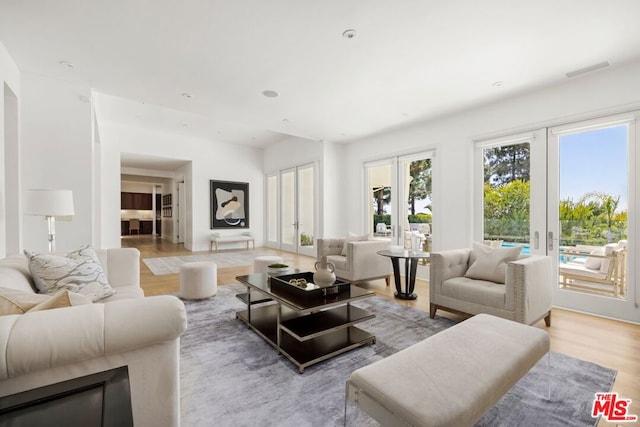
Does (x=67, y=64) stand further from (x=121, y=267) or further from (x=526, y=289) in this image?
(x=526, y=289)

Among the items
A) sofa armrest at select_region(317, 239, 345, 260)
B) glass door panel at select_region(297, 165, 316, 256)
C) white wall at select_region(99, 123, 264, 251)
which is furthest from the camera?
glass door panel at select_region(297, 165, 316, 256)

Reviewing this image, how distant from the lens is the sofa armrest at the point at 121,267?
288 cm

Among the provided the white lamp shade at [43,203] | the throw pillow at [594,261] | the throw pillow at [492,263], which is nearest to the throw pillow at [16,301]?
the white lamp shade at [43,203]

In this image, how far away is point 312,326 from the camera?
244 centimetres

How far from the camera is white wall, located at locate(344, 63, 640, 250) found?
339cm

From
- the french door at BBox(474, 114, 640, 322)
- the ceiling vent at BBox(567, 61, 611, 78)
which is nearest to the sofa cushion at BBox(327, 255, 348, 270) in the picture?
the french door at BBox(474, 114, 640, 322)

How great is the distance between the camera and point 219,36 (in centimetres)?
285

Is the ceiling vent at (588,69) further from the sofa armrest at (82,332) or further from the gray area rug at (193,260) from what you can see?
the gray area rug at (193,260)

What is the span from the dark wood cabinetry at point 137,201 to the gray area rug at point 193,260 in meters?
8.60

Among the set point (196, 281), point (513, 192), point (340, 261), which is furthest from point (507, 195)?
point (196, 281)

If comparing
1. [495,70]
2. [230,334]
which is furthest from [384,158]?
[230,334]

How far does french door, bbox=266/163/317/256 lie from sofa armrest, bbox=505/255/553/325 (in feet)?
16.9

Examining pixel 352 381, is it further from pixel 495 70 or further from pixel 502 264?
→ pixel 495 70

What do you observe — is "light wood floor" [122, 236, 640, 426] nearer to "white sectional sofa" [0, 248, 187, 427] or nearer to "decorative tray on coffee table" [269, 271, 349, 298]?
"decorative tray on coffee table" [269, 271, 349, 298]
